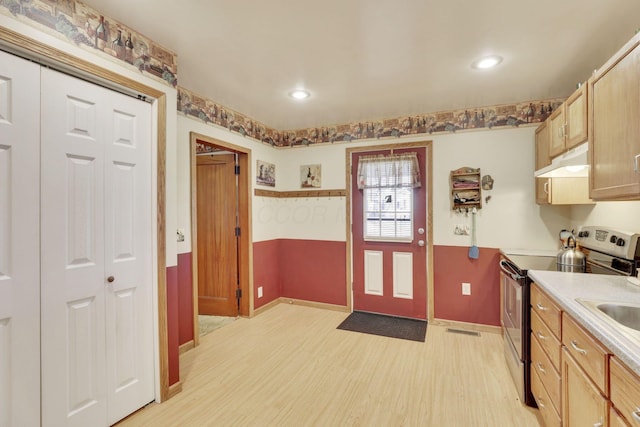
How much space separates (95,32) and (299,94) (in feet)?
5.23

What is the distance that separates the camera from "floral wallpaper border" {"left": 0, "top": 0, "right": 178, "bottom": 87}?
141 cm

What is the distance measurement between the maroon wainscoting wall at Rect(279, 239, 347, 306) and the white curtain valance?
0.89m

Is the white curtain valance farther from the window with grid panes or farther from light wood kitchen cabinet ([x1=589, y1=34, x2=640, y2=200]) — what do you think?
light wood kitchen cabinet ([x1=589, y1=34, x2=640, y2=200])

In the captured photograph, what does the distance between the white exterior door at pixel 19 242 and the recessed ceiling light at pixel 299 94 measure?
1812mm

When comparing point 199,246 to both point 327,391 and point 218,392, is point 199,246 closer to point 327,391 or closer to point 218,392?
point 218,392

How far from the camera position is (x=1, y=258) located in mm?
1362

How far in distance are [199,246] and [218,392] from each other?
197 centimetres

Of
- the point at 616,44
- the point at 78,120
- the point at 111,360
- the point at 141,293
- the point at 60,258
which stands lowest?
the point at 111,360

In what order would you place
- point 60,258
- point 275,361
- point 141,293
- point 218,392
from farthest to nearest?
1. point 275,361
2. point 218,392
3. point 141,293
4. point 60,258

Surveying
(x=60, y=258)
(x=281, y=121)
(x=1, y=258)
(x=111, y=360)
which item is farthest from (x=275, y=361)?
(x=281, y=121)

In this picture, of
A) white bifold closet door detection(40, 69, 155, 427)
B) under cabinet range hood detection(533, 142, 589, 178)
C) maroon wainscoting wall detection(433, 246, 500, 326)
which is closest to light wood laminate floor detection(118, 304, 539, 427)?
maroon wainscoting wall detection(433, 246, 500, 326)

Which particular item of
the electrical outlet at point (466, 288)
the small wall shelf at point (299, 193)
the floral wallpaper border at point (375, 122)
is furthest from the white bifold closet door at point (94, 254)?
the electrical outlet at point (466, 288)

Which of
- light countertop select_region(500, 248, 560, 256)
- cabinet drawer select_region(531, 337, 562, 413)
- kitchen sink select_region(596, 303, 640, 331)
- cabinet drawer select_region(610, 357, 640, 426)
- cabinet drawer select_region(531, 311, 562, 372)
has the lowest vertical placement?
cabinet drawer select_region(531, 337, 562, 413)

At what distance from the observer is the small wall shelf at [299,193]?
12.5 ft
